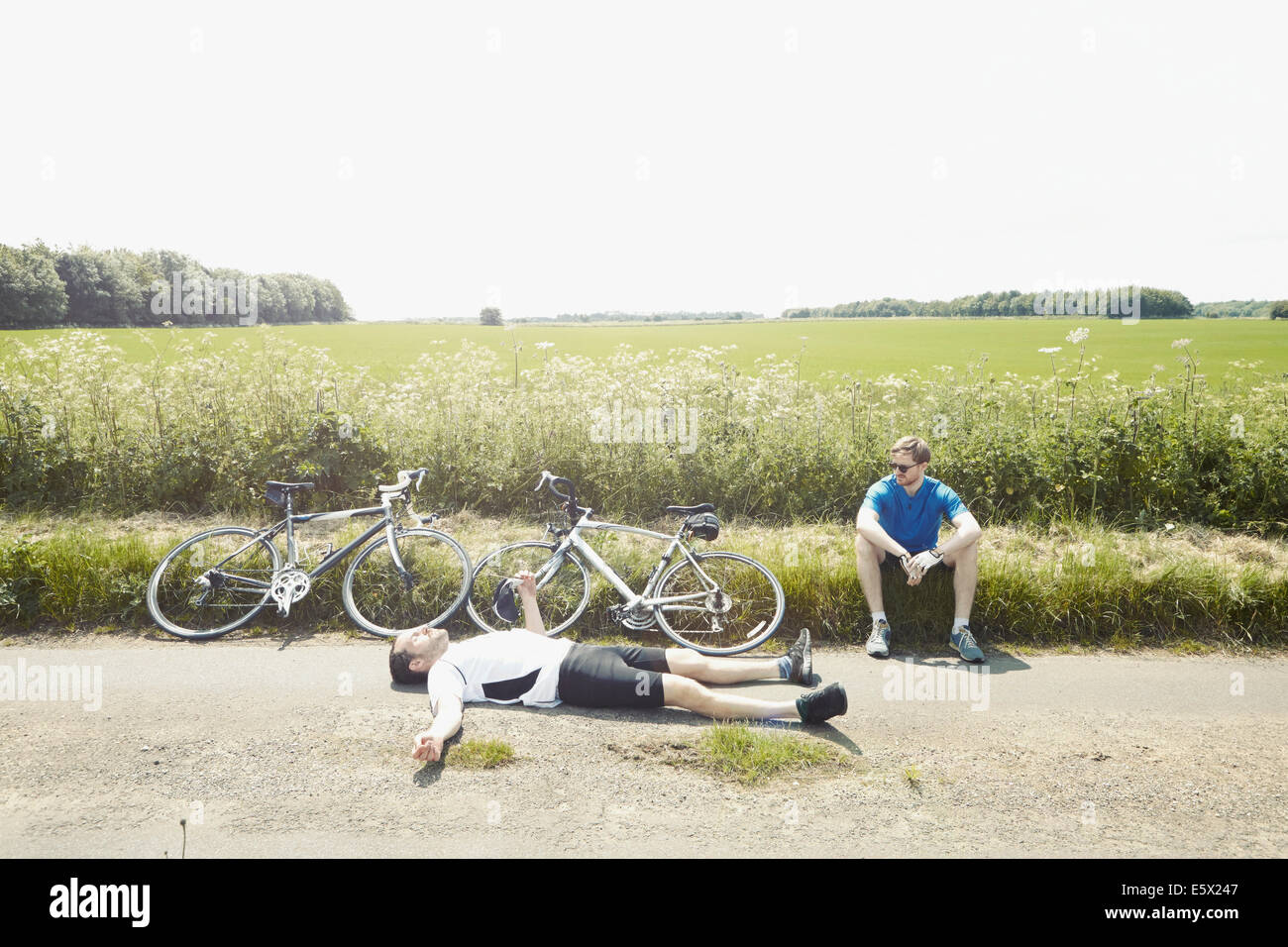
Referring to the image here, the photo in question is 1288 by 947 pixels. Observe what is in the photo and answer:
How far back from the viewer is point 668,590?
22.4 feet

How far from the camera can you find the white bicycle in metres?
6.57

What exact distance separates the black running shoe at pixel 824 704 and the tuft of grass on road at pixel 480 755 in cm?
189

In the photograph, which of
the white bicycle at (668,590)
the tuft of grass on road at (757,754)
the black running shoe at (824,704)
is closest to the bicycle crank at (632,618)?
the white bicycle at (668,590)

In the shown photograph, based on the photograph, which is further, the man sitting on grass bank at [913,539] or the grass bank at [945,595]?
the grass bank at [945,595]

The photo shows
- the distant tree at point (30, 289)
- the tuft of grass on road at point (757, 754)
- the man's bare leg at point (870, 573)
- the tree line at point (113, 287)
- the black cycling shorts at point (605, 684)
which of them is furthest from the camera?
the tree line at point (113, 287)

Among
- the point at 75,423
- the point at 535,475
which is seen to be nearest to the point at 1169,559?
the point at 535,475

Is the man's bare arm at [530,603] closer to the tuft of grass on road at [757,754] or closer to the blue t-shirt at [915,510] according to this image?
the tuft of grass on road at [757,754]

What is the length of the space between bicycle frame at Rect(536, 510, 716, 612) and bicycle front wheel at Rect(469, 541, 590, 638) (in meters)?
0.03

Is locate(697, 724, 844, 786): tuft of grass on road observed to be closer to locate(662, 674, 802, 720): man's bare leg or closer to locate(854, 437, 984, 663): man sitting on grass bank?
locate(662, 674, 802, 720): man's bare leg

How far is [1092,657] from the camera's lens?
634 cm

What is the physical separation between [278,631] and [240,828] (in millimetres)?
3245

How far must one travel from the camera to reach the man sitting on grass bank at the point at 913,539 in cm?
639
